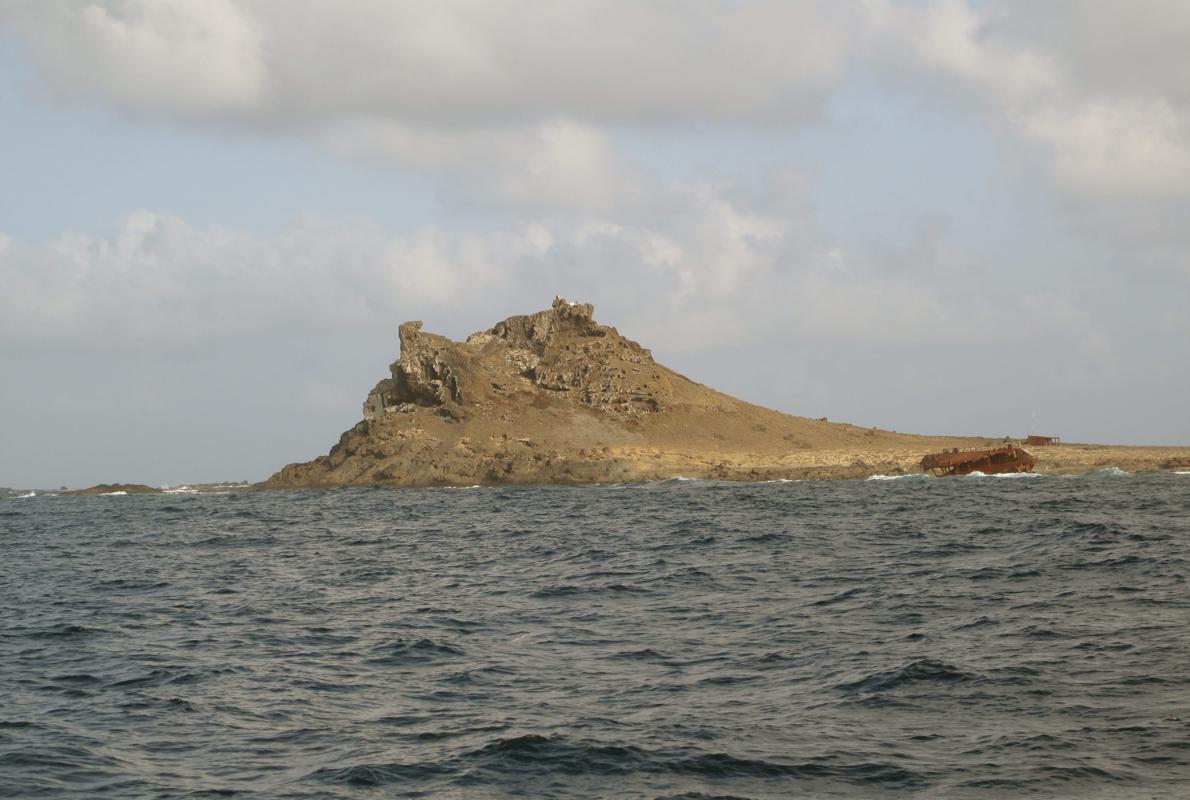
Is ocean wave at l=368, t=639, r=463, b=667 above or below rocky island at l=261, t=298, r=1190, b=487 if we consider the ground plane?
below

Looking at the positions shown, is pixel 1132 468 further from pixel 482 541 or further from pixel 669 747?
pixel 669 747

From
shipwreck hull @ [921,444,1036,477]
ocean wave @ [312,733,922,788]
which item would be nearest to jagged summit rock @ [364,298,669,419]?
shipwreck hull @ [921,444,1036,477]

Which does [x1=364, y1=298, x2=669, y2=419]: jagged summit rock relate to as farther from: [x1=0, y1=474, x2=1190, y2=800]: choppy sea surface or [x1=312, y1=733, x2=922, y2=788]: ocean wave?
[x1=312, y1=733, x2=922, y2=788]: ocean wave

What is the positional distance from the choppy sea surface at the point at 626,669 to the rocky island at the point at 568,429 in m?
59.4

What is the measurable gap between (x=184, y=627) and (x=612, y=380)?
91143mm

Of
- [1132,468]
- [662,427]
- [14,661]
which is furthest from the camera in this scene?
[662,427]

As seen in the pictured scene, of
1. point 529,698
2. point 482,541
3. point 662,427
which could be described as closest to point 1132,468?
point 662,427

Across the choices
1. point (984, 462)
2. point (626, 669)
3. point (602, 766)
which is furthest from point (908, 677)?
point (984, 462)

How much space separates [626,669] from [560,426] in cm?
8959

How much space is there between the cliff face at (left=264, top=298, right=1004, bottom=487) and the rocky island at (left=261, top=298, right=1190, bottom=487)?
0.14 m

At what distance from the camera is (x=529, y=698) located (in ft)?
58.8

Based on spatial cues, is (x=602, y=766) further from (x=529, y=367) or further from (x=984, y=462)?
(x=529, y=367)

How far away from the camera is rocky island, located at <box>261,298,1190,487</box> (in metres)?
101

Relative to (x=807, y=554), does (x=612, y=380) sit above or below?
above
